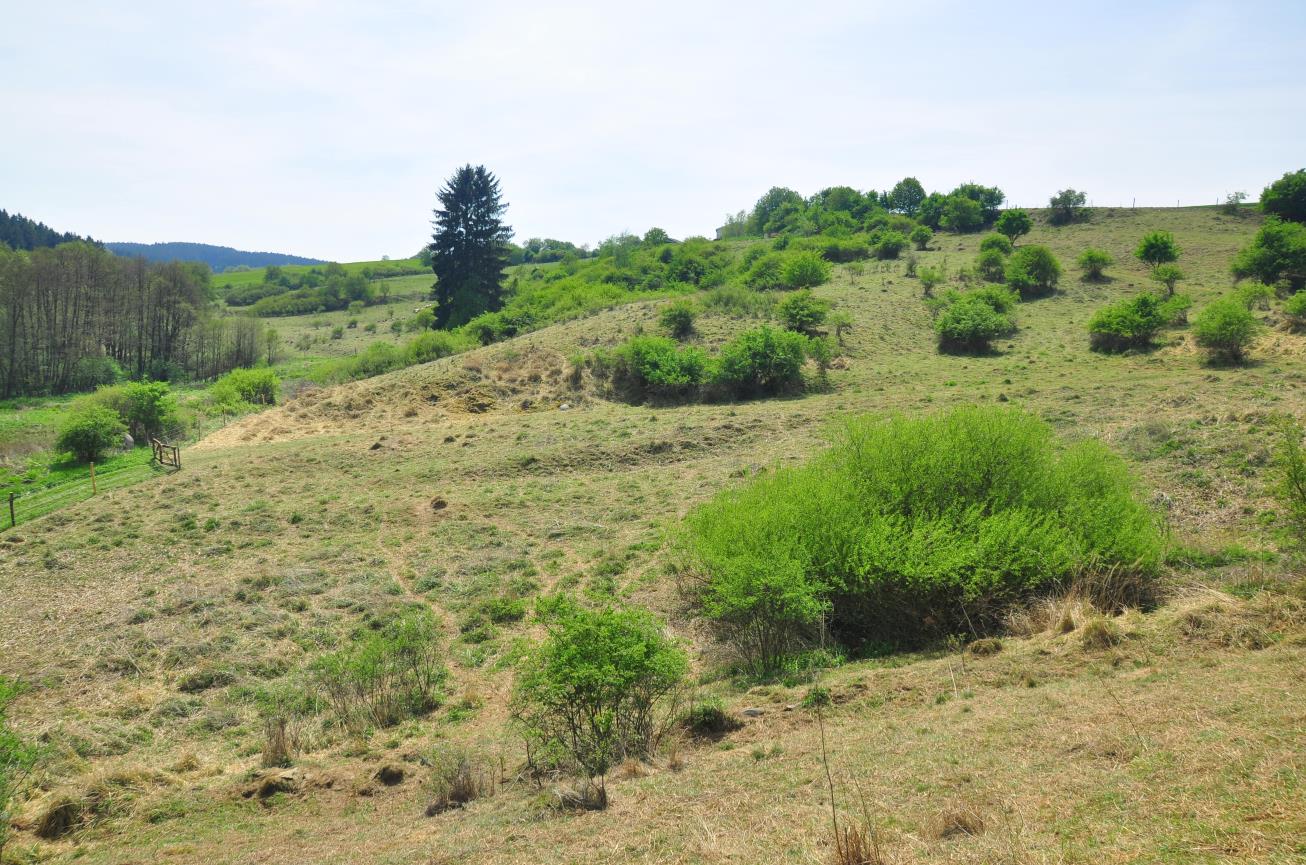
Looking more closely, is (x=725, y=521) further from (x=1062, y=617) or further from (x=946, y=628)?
(x=1062, y=617)

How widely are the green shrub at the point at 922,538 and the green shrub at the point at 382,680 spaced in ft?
16.9

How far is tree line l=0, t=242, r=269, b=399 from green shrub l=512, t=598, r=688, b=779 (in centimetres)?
6397

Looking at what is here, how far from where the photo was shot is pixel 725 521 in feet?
46.3

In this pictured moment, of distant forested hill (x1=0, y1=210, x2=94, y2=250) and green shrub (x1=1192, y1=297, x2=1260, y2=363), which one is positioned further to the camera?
distant forested hill (x1=0, y1=210, x2=94, y2=250)

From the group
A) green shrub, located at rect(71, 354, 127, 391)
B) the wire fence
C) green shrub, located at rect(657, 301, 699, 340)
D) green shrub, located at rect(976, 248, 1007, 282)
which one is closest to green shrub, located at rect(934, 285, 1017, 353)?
green shrub, located at rect(976, 248, 1007, 282)

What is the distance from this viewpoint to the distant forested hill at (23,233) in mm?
105625

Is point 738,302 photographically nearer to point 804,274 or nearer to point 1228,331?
point 804,274

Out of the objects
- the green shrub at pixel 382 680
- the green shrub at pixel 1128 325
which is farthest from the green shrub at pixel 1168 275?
the green shrub at pixel 382 680

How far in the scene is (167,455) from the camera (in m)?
29.8

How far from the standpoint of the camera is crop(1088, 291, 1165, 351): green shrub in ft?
119

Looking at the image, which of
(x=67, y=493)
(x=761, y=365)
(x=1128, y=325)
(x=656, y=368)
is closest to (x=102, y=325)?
(x=67, y=493)

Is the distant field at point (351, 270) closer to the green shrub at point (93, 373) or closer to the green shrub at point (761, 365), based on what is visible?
the green shrub at point (93, 373)

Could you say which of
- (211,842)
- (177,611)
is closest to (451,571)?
(177,611)

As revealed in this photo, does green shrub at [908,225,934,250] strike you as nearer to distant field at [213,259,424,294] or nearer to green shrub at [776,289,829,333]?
green shrub at [776,289,829,333]
